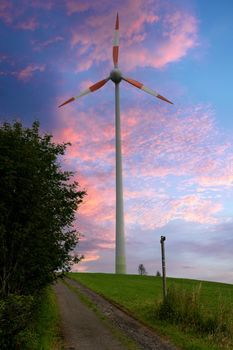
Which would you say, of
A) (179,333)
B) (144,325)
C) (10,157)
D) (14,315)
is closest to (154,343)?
(179,333)

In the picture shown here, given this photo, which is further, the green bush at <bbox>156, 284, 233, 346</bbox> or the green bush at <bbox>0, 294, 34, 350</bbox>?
the green bush at <bbox>156, 284, 233, 346</bbox>

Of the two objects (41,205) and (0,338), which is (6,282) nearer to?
(41,205)

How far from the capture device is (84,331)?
25.7 metres

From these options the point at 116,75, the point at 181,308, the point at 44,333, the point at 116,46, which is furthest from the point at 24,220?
the point at 116,46

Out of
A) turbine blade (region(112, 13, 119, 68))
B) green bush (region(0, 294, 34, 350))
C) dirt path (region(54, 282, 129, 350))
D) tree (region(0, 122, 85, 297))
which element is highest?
turbine blade (region(112, 13, 119, 68))

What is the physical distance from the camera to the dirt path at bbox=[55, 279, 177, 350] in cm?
2148

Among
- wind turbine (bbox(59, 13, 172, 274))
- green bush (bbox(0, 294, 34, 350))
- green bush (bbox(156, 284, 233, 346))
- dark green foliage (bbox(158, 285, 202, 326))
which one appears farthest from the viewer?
wind turbine (bbox(59, 13, 172, 274))

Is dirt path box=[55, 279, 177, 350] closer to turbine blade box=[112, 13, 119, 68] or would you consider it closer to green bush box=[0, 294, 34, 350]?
green bush box=[0, 294, 34, 350]

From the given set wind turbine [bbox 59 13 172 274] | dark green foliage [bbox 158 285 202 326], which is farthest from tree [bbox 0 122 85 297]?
wind turbine [bbox 59 13 172 274]

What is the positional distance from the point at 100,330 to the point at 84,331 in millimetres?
911

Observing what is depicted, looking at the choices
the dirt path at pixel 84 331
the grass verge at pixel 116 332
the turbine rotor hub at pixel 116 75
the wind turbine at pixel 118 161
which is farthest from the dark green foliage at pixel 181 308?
the turbine rotor hub at pixel 116 75

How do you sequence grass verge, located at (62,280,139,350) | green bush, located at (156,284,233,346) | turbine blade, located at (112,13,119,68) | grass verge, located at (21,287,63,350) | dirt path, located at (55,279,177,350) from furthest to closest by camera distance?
turbine blade, located at (112,13,119,68), green bush, located at (156,284,233,346), dirt path, located at (55,279,177,350), grass verge, located at (62,280,139,350), grass verge, located at (21,287,63,350)

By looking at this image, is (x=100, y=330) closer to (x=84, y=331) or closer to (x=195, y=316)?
(x=84, y=331)

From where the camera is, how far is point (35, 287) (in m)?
27.3
